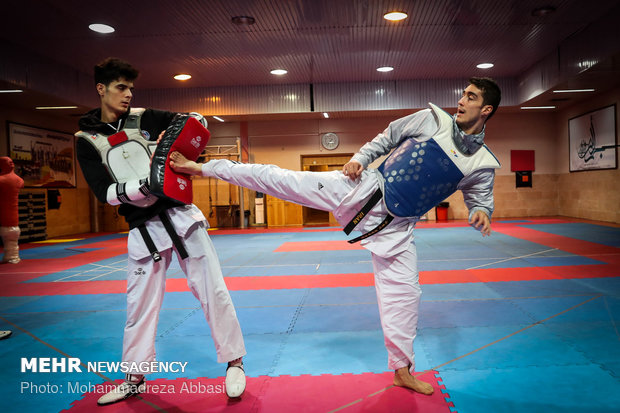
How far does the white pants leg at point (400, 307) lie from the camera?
2.47 metres

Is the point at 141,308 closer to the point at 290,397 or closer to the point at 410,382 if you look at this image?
the point at 290,397

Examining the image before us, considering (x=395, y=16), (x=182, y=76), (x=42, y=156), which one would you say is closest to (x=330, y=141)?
(x=182, y=76)

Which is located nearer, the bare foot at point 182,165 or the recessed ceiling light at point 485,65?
the bare foot at point 182,165

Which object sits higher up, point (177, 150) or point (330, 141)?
point (330, 141)

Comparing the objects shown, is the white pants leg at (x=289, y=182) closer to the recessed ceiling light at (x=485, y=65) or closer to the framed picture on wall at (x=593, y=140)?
the recessed ceiling light at (x=485, y=65)

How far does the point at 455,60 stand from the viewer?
Result: 419 inches

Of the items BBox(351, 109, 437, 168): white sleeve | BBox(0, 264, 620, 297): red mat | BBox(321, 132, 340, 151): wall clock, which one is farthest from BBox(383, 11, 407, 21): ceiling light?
BBox(321, 132, 340, 151): wall clock

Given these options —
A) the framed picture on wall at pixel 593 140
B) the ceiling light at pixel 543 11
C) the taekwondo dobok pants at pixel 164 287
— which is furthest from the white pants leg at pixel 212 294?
the framed picture on wall at pixel 593 140

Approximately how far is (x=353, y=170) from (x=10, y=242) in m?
7.64

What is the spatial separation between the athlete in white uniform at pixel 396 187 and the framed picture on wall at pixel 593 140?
10894 millimetres

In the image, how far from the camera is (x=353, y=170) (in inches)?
96.4

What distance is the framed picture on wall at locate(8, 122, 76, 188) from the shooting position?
1120 cm

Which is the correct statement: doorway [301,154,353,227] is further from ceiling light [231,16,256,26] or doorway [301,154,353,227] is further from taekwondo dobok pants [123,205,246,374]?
taekwondo dobok pants [123,205,246,374]

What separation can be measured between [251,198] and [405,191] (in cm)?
1296
